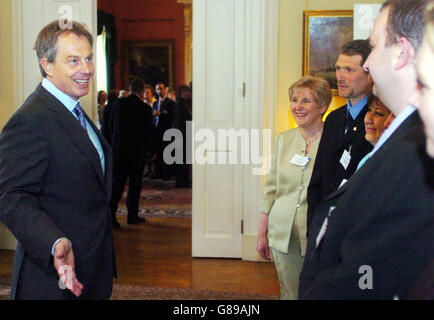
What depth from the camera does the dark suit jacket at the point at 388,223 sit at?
3.56 feet

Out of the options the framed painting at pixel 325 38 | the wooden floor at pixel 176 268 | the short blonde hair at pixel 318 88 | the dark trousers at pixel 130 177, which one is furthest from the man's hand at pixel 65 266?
the dark trousers at pixel 130 177

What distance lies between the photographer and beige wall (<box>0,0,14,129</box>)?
5453mm

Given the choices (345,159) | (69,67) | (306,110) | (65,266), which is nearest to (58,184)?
(65,266)

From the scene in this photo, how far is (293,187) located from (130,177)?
13.8ft

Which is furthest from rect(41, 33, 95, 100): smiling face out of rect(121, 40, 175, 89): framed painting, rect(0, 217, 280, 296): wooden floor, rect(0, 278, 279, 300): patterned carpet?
rect(121, 40, 175, 89): framed painting

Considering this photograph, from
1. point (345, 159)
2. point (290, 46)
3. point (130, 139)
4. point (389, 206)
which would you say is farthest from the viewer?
point (130, 139)

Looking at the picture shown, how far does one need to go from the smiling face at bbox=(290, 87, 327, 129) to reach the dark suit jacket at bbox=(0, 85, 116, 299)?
1.36 meters

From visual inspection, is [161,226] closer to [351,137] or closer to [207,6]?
[207,6]

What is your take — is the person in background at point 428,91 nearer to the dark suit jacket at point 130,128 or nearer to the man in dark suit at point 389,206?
the man in dark suit at point 389,206

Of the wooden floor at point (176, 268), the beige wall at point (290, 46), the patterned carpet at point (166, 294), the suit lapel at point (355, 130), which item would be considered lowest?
the wooden floor at point (176, 268)

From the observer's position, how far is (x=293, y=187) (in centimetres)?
302

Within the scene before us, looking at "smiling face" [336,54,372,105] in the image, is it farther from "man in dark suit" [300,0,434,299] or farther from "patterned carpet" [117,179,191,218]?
"patterned carpet" [117,179,191,218]

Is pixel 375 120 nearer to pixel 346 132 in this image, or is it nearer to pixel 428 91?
pixel 346 132

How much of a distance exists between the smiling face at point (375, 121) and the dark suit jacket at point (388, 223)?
3.02 feet
